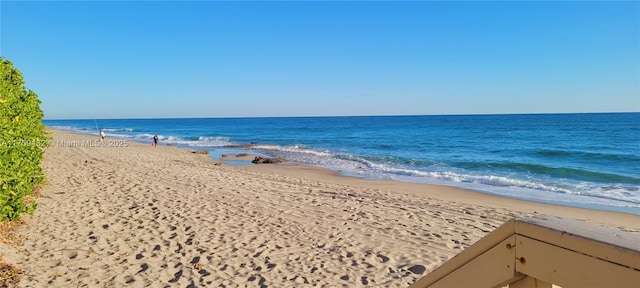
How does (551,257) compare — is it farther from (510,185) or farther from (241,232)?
(510,185)

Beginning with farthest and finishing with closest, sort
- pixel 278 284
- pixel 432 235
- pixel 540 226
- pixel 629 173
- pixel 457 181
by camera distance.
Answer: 1. pixel 629 173
2. pixel 457 181
3. pixel 432 235
4. pixel 278 284
5. pixel 540 226

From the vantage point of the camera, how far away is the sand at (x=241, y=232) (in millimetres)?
5047

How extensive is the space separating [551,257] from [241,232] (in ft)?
20.6

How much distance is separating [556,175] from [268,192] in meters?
12.4

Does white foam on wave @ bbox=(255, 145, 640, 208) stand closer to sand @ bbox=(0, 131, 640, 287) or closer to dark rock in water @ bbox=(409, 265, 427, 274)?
sand @ bbox=(0, 131, 640, 287)

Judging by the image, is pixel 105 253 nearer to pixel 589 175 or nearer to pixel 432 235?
pixel 432 235

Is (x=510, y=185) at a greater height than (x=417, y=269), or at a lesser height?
lesser

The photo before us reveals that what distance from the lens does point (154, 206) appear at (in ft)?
27.5

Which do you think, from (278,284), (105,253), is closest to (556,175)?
(278,284)

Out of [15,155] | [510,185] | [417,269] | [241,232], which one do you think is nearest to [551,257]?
[417,269]

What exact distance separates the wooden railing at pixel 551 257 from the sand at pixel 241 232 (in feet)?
12.9

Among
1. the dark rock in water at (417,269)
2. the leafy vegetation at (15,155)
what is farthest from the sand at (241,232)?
the leafy vegetation at (15,155)

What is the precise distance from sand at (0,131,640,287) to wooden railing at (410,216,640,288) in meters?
3.93

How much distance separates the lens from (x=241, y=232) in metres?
6.82
